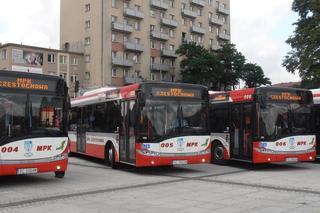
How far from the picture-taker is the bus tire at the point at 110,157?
17587 mm

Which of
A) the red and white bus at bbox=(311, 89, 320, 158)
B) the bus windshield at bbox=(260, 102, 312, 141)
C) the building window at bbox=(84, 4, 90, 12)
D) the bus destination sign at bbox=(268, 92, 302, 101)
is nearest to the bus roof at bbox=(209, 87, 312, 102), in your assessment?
the bus destination sign at bbox=(268, 92, 302, 101)

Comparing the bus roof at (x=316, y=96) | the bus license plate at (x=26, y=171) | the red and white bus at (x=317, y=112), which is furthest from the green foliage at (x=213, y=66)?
the bus license plate at (x=26, y=171)

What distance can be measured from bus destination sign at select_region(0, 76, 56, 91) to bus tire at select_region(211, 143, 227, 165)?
7.91m

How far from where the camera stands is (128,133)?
1634 cm

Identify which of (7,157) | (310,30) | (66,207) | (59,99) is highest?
(310,30)

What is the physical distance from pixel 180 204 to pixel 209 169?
7.60m

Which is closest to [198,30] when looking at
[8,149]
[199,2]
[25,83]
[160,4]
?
[199,2]

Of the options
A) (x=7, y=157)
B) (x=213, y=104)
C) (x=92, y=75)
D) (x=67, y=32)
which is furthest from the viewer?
(x=67, y=32)

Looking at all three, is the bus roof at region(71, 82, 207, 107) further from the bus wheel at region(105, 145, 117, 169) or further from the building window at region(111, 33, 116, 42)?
the building window at region(111, 33, 116, 42)

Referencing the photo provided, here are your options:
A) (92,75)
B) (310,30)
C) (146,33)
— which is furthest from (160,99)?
(146,33)

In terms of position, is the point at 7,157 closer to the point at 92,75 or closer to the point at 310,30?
the point at 310,30

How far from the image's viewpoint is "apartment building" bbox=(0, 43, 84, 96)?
219 feet

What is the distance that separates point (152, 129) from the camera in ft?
50.8

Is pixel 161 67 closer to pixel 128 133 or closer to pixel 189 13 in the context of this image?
pixel 189 13
